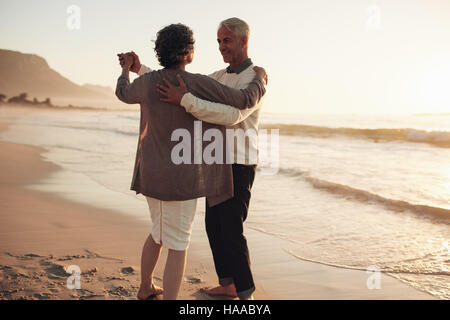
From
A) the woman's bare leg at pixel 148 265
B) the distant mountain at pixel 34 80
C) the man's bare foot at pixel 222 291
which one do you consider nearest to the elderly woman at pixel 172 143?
the woman's bare leg at pixel 148 265

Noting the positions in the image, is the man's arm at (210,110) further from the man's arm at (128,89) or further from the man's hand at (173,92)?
the man's arm at (128,89)

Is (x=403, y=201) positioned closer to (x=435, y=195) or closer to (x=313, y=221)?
(x=435, y=195)

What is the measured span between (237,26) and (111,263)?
2190 mm

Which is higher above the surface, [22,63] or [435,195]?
[22,63]

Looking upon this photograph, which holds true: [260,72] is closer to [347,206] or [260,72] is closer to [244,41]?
[244,41]

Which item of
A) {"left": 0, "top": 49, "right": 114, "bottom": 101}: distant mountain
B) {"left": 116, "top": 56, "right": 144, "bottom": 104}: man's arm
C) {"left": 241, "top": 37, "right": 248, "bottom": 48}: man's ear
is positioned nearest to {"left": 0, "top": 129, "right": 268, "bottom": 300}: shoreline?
{"left": 116, "top": 56, "right": 144, "bottom": 104}: man's arm

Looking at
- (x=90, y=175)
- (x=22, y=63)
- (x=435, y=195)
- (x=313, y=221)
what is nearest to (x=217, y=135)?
(x=313, y=221)

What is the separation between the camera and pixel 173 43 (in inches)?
88.2

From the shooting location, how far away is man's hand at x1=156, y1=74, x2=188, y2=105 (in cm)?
218

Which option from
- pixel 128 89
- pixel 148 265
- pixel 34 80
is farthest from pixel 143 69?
pixel 34 80

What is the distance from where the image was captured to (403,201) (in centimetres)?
609
